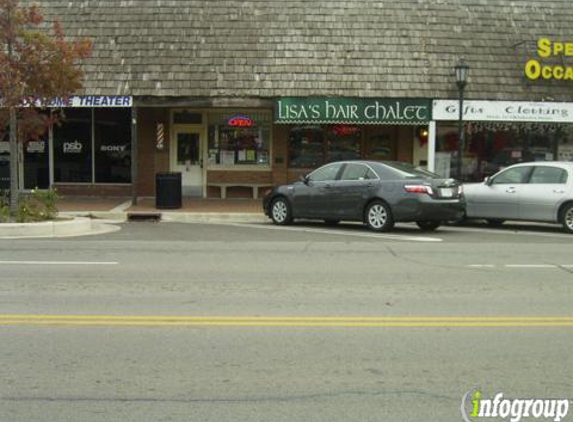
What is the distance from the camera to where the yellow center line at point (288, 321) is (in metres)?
6.64

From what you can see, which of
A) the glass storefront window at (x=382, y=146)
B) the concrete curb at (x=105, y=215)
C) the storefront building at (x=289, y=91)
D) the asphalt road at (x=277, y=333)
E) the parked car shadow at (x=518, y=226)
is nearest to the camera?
the asphalt road at (x=277, y=333)

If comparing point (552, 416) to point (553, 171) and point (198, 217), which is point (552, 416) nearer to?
point (553, 171)

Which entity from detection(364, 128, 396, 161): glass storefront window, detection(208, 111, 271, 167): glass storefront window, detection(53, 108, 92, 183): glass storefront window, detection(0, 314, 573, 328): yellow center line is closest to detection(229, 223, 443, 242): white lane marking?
detection(208, 111, 271, 167): glass storefront window

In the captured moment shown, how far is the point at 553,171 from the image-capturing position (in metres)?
15.0

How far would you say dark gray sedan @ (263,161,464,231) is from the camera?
14086mm

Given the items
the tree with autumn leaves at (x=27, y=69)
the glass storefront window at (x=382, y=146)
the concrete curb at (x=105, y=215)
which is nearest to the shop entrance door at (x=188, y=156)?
the concrete curb at (x=105, y=215)

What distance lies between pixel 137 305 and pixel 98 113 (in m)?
15.1

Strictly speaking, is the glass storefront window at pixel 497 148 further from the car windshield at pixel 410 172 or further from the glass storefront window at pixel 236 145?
the car windshield at pixel 410 172

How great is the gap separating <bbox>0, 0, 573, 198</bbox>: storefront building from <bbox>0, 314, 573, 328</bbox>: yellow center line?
504 inches

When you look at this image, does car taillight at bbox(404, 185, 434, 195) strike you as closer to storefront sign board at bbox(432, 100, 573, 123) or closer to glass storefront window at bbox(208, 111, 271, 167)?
storefront sign board at bbox(432, 100, 573, 123)

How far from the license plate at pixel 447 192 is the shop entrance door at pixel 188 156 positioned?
9484mm

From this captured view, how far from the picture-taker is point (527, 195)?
15055mm

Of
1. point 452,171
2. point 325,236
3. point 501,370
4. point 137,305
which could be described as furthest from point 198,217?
point 501,370

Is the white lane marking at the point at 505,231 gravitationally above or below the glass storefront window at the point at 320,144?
below
